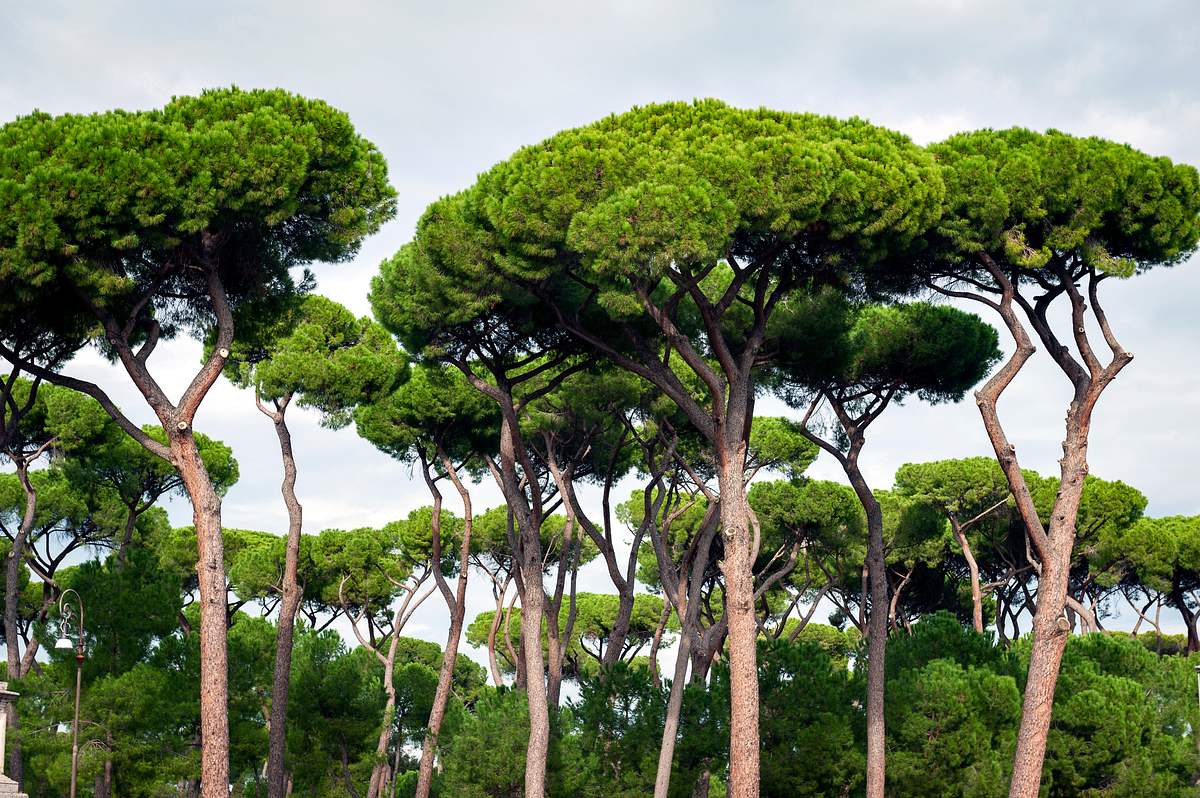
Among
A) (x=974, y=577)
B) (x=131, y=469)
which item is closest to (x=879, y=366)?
(x=974, y=577)

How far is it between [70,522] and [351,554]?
704 centimetres

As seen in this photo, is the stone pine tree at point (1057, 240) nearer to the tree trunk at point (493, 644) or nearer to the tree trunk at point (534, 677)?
the tree trunk at point (534, 677)

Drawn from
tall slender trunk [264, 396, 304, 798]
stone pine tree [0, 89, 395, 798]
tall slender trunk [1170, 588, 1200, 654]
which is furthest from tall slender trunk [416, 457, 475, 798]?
tall slender trunk [1170, 588, 1200, 654]

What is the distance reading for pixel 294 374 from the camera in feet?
67.3

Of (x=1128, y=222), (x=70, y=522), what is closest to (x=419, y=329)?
(x=1128, y=222)

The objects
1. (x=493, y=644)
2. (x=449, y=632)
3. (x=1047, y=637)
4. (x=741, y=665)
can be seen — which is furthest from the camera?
(x=493, y=644)

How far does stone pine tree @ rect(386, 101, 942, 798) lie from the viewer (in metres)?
14.0

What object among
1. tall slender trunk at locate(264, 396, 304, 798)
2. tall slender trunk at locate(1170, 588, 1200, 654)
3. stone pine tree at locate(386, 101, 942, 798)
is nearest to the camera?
stone pine tree at locate(386, 101, 942, 798)

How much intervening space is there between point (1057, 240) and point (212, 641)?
35.9 feet

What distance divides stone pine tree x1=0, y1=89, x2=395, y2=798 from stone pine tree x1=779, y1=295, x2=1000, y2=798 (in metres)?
7.01

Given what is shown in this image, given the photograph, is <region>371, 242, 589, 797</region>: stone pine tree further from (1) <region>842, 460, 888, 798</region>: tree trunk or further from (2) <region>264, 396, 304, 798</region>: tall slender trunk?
(1) <region>842, 460, 888, 798</region>: tree trunk

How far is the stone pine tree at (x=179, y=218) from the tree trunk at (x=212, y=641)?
2cm

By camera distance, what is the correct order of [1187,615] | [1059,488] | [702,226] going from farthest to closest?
[1187,615] → [1059,488] → [702,226]

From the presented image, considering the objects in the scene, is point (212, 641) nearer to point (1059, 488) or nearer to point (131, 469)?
point (1059, 488)
